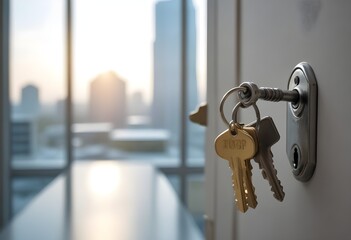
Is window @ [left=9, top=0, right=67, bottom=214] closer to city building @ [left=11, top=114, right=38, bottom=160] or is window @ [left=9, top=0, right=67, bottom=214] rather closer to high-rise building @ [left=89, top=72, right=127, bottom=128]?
city building @ [left=11, top=114, right=38, bottom=160]

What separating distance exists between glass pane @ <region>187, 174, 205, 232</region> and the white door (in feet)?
10.6

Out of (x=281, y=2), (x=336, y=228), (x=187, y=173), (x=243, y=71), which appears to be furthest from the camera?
(x=187, y=173)

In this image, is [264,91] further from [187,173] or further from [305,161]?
[187,173]

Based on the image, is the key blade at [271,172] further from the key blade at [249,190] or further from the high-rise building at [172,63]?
the high-rise building at [172,63]

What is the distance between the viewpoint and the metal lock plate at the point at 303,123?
1.19ft

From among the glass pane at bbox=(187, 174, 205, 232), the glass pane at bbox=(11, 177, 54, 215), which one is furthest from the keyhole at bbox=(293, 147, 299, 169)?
the glass pane at bbox=(11, 177, 54, 215)

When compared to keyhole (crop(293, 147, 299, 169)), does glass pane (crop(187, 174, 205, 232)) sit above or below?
below

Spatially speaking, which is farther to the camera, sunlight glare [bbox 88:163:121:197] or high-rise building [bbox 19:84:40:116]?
high-rise building [bbox 19:84:40:116]

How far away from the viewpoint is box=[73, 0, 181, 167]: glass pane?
3.80 m

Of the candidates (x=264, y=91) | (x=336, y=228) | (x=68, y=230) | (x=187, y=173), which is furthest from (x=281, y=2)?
(x=187, y=173)

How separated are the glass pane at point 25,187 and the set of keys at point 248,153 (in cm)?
371

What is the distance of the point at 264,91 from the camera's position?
36cm

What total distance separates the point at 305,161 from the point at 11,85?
3825 mm

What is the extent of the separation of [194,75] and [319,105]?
350 cm
